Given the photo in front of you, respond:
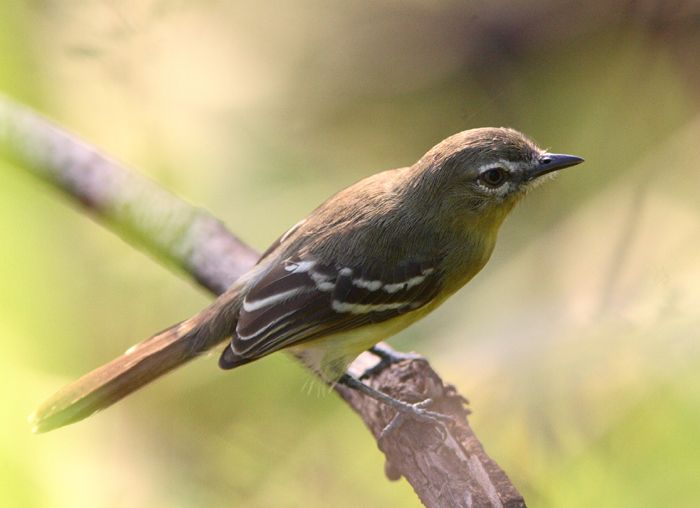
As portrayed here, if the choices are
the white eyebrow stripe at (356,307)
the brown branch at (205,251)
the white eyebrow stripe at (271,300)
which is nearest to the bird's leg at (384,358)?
the brown branch at (205,251)

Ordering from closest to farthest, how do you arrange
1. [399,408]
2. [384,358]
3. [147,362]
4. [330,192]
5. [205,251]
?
[399,408] < [147,362] < [384,358] < [205,251] < [330,192]

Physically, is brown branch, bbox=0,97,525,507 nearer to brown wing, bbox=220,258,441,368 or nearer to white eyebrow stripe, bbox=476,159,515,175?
brown wing, bbox=220,258,441,368

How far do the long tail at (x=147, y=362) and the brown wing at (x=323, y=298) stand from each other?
132 mm

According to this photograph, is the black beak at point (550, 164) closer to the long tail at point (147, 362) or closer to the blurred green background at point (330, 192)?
the blurred green background at point (330, 192)

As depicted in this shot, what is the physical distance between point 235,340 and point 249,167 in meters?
2.13

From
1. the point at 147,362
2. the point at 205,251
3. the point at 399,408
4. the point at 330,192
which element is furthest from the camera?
the point at 330,192

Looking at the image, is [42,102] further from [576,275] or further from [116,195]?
[576,275]

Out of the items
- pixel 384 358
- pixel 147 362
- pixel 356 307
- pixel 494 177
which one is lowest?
pixel 384 358

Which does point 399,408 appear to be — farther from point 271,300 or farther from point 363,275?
point 271,300

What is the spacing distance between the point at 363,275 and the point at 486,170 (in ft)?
2.00

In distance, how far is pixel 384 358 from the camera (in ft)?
12.1

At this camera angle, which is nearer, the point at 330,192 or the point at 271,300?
the point at 271,300

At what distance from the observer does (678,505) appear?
3.12 m

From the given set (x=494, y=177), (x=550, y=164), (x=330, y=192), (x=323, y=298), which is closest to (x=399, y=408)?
(x=323, y=298)
